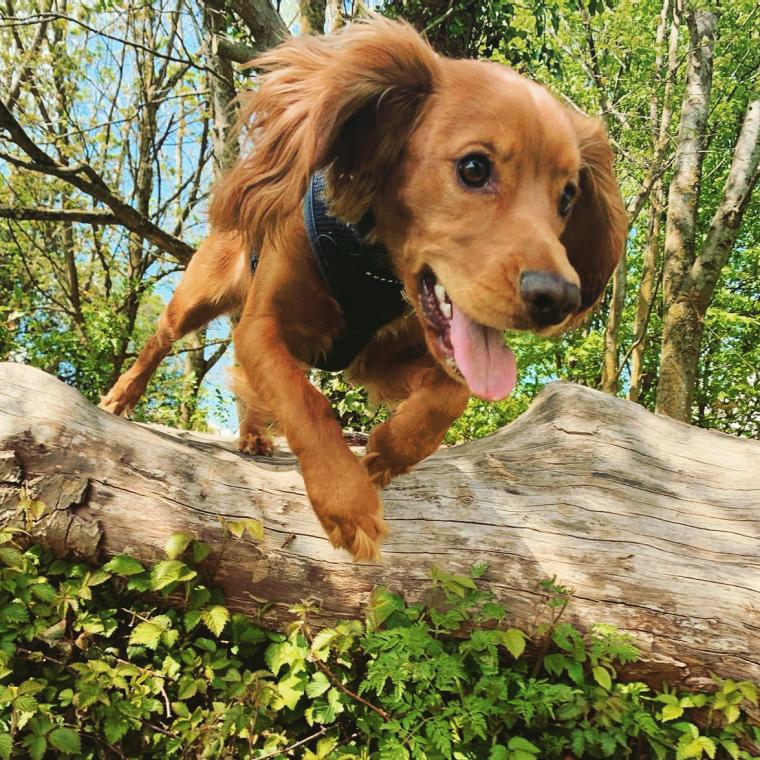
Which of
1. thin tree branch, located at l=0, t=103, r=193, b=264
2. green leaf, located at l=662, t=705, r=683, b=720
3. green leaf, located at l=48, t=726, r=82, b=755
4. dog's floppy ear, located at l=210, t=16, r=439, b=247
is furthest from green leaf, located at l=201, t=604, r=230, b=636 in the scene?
thin tree branch, located at l=0, t=103, r=193, b=264

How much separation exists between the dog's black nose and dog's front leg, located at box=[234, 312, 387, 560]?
0.72 meters

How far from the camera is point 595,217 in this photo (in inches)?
100.0

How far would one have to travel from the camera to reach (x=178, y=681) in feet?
6.96

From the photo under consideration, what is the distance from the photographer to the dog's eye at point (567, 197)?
7.03ft

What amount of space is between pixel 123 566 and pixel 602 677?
1.58 m

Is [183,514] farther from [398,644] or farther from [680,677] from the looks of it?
[680,677]

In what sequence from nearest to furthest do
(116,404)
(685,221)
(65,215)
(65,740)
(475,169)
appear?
1. (65,740)
2. (475,169)
3. (116,404)
4. (65,215)
5. (685,221)

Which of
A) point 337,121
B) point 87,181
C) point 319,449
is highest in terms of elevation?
point 337,121

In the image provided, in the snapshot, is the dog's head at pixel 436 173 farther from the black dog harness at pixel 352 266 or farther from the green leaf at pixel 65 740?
the green leaf at pixel 65 740

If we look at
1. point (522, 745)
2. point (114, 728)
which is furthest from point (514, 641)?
point (114, 728)

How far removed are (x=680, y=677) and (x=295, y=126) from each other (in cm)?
225

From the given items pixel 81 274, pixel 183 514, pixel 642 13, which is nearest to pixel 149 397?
pixel 81 274

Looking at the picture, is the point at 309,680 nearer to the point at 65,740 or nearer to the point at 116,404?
the point at 65,740

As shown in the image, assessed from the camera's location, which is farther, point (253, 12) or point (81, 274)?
point (81, 274)
